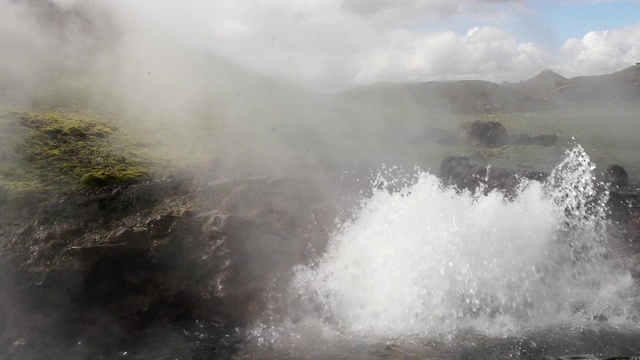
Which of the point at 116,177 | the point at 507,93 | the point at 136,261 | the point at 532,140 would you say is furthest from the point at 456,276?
the point at 507,93

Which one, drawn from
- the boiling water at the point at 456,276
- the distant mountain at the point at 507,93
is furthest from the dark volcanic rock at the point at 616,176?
the distant mountain at the point at 507,93

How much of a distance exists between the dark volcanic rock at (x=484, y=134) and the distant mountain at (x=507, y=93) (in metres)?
13.4

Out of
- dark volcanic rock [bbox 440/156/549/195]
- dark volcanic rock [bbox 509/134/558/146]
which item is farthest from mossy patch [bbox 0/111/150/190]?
dark volcanic rock [bbox 509/134/558/146]

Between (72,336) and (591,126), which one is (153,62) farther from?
(591,126)

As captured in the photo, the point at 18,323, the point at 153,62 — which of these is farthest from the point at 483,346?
the point at 153,62

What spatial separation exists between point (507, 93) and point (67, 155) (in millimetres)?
47052

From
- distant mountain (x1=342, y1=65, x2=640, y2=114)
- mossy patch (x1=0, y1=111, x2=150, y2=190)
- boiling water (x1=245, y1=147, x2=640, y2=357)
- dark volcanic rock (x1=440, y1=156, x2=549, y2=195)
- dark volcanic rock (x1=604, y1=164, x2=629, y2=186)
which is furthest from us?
distant mountain (x1=342, y1=65, x2=640, y2=114)

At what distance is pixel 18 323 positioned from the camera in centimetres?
1056

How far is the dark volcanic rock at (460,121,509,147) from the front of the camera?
2248cm

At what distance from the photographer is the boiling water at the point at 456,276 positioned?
10.5 meters

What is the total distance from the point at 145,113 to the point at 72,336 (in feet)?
33.1

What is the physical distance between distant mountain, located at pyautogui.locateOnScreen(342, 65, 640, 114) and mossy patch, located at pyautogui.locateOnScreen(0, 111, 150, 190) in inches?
910

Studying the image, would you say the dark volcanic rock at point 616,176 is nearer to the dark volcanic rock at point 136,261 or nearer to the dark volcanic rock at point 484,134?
the dark volcanic rock at point 484,134

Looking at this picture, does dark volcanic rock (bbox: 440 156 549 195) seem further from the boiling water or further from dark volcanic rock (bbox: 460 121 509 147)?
dark volcanic rock (bbox: 460 121 509 147)
